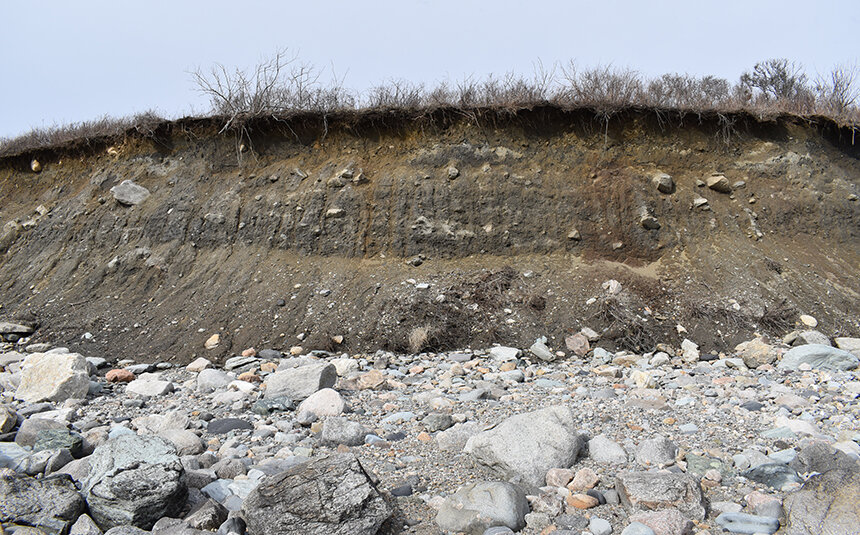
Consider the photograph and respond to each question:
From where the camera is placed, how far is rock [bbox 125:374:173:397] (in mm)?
6168

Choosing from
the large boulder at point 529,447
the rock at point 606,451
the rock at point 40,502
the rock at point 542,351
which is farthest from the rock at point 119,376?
the rock at point 606,451

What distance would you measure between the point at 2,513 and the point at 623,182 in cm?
971

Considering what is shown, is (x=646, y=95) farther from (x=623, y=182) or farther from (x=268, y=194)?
(x=268, y=194)

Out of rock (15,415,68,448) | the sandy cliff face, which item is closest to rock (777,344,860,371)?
the sandy cliff face

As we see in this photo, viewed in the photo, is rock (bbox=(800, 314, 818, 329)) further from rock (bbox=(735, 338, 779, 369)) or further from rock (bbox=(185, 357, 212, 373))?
rock (bbox=(185, 357, 212, 373))

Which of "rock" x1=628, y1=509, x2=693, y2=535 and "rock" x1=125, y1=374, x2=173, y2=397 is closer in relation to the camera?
"rock" x1=628, y1=509, x2=693, y2=535

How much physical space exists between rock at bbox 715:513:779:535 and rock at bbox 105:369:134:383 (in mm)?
7047

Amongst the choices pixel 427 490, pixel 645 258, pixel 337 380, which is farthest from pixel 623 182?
pixel 427 490

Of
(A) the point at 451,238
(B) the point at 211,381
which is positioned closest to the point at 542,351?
(A) the point at 451,238

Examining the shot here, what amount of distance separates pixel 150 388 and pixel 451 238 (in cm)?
534

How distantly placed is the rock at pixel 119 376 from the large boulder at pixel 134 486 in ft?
13.5

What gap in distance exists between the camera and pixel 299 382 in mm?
5668

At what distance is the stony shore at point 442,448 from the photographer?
2959 mm

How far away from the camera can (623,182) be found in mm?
9867
